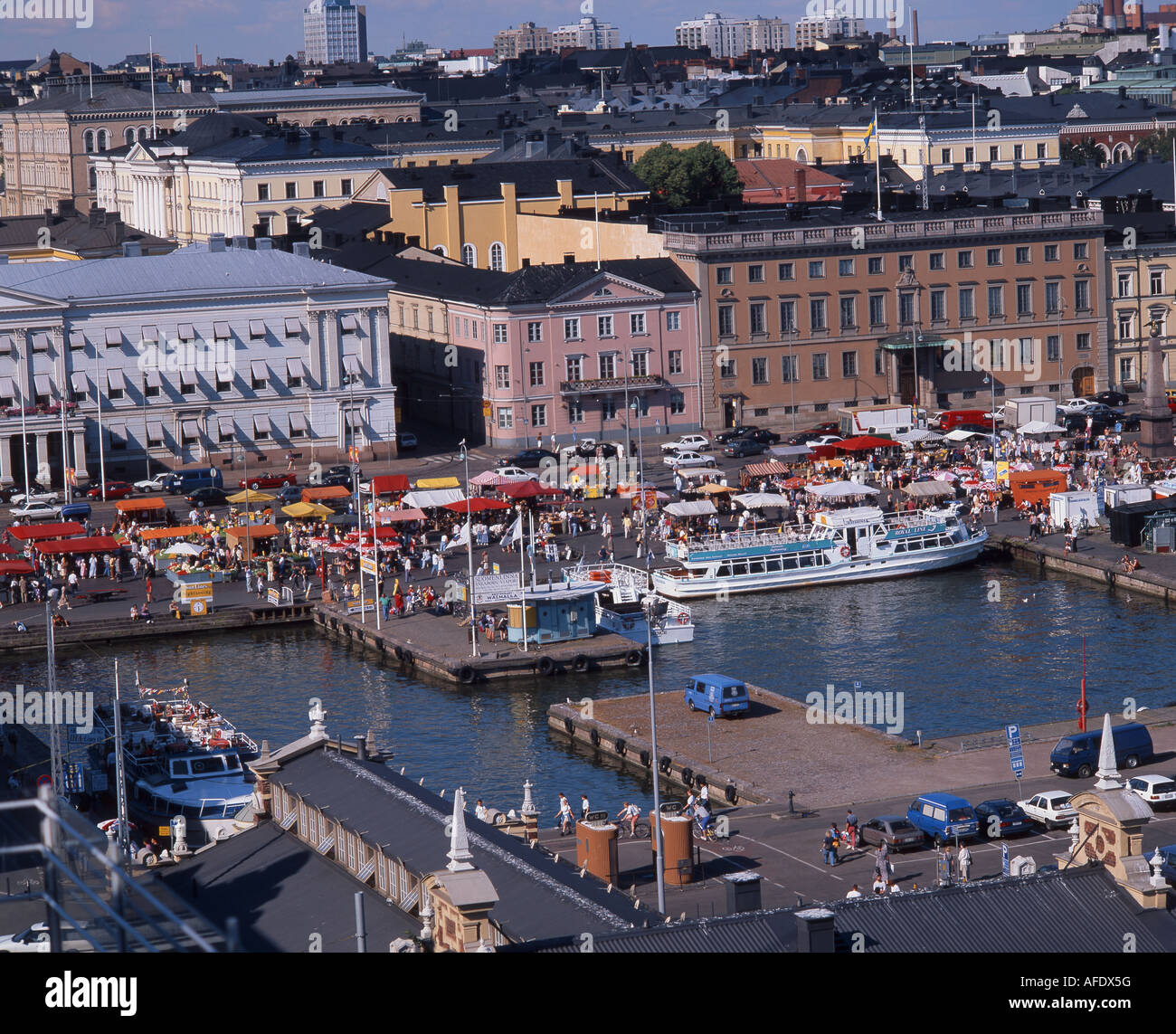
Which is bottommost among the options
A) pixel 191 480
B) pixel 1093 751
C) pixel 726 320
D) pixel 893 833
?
pixel 893 833

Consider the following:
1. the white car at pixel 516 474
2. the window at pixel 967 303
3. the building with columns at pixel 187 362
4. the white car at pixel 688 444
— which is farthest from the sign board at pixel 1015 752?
the window at pixel 967 303

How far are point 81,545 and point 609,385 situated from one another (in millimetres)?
29455

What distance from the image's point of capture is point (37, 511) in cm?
8131

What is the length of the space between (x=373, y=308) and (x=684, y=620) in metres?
32.1

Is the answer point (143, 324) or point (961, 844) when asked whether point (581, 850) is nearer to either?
point (961, 844)

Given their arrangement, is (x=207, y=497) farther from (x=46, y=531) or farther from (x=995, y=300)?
(x=995, y=300)

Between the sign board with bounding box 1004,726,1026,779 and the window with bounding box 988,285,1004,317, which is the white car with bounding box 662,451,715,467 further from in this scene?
the sign board with bounding box 1004,726,1026,779

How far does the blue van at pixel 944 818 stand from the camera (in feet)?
142

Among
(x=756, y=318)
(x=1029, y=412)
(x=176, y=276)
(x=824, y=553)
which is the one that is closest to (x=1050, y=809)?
(x=824, y=553)

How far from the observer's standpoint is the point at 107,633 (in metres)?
67.8

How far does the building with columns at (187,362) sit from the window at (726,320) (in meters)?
15.3

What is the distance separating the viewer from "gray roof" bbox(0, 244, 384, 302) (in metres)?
90.5

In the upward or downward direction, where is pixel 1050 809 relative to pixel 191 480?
downward

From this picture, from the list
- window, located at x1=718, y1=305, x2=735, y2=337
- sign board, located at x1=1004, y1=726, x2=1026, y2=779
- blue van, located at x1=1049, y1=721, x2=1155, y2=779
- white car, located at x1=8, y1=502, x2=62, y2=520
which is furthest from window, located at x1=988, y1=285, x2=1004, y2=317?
sign board, located at x1=1004, y1=726, x2=1026, y2=779
